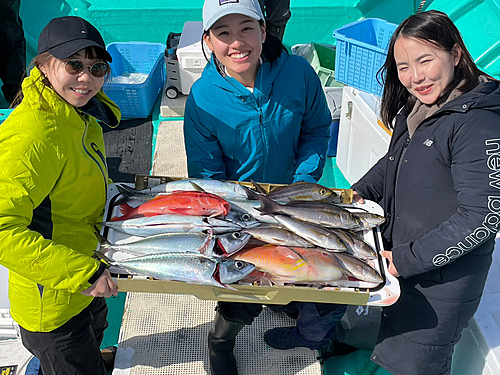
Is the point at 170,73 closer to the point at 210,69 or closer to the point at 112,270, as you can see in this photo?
the point at 210,69

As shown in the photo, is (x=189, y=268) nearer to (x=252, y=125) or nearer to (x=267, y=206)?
(x=267, y=206)

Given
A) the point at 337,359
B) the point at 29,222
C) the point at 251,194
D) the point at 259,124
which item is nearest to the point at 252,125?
the point at 259,124

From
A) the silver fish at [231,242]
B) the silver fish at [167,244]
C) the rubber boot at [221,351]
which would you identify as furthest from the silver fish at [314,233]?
the rubber boot at [221,351]

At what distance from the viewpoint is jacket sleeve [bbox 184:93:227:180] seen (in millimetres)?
2377

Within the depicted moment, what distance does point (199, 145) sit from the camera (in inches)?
94.5

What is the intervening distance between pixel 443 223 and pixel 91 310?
181cm

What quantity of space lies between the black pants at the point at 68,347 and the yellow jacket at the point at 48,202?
0.07 m

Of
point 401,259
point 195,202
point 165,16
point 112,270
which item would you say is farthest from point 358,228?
point 165,16

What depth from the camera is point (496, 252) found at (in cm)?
250

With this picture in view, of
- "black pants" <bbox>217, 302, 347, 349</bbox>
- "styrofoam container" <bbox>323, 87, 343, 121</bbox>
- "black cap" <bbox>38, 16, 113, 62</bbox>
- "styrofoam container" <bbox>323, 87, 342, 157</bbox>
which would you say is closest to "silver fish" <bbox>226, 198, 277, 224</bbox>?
"black pants" <bbox>217, 302, 347, 349</bbox>

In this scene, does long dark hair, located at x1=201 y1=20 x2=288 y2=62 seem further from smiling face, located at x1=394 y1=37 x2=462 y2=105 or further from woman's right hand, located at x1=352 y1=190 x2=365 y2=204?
woman's right hand, located at x1=352 y1=190 x2=365 y2=204

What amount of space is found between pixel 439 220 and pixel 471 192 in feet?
0.81

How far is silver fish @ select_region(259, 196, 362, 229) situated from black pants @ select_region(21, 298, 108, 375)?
3.47ft

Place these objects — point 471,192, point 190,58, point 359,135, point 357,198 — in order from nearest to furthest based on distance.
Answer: point 471,192
point 357,198
point 359,135
point 190,58
